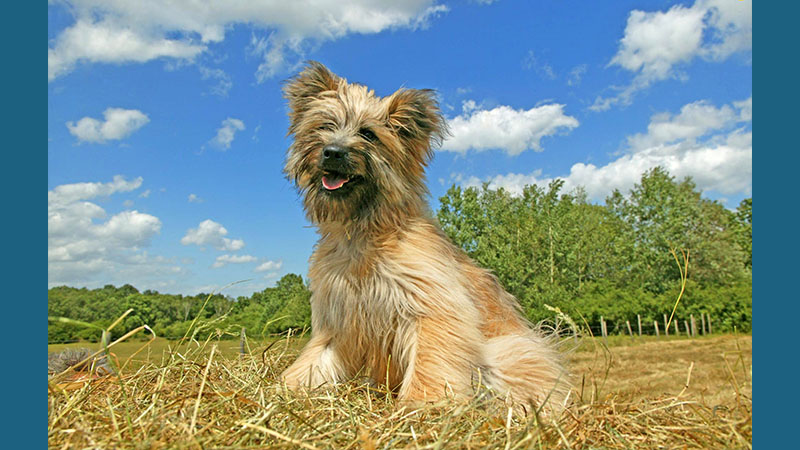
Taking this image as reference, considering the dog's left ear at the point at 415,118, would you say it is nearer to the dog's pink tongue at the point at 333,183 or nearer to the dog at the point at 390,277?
the dog at the point at 390,277

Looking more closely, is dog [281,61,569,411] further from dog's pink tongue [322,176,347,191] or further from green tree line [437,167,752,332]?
green tree line [437,167,752,332]

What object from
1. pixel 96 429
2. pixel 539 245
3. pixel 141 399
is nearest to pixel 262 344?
pixel 141 399

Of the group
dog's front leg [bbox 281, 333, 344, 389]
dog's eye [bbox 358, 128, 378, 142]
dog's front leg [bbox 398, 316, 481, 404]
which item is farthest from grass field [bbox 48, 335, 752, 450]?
dog's eye [bbox 358, 128, 378, 142]

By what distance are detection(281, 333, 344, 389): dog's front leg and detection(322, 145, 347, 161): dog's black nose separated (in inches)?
55.9

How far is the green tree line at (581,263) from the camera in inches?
262

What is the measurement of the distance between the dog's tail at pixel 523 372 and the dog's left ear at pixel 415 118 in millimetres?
1633

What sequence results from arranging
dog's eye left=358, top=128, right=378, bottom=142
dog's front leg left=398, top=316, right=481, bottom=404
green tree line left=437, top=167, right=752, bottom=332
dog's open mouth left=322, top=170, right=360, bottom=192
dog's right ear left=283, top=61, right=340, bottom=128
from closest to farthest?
1. dog's front leg left=398, top=316, right=481, bottom=404
2. dog's open mouth left=322, top=170, right=360, bottom=192
3. dog's eye left=358, top=128, right=378, bottom=142
4. dog's right ear left=283, top=61, right=340, bottom=128
5. green tree line left=437, top=167, right=752, bottom=332

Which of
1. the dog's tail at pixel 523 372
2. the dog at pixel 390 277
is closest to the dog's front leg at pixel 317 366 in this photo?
the dog at pixel 390 277

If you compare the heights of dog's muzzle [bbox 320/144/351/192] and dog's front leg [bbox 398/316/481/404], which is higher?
dog's muzzle [bbox 320/144/351/192]

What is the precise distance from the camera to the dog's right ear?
418 cm

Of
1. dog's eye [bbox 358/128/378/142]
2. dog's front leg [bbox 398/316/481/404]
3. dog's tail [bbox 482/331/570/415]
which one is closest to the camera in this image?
dog's front leg [bbox 398/316/481/404]

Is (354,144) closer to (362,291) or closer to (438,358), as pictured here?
(362,291)

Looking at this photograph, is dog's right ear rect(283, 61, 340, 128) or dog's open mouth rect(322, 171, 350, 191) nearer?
dog's open mouth rect(322, 171, 350, 191)

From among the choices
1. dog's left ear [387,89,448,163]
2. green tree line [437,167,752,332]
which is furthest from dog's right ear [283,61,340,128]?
green tree line [437,167,752,332]
